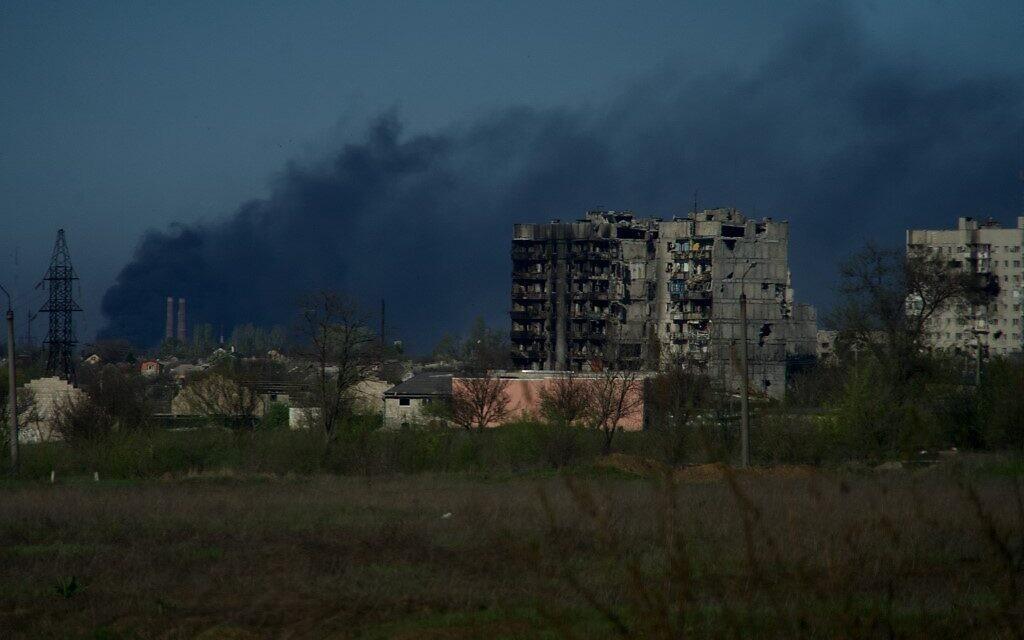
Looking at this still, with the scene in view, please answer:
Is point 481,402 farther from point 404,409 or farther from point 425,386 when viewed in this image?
point 425,386

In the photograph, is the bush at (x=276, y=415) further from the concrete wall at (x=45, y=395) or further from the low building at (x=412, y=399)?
the concrete wall at (x=45, y=395)

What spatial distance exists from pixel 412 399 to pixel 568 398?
13.6 meters

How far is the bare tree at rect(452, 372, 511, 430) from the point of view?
181 feet

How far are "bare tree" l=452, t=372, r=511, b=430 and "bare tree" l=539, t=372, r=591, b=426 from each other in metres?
2.69

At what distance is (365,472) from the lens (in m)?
34.5

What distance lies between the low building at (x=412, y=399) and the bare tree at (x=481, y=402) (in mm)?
1911

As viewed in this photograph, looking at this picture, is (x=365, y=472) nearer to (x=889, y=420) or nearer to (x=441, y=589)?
(x=889, y=420)

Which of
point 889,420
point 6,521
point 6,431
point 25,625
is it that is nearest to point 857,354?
point 889,420

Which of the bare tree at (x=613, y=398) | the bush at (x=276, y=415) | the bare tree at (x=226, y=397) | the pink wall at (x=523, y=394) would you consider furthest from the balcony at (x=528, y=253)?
the bare tree at (x=613, y=398)

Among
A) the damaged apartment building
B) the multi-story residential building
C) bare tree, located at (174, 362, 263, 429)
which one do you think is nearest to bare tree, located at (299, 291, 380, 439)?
bare tree, located at (174, 362, 263, 429)

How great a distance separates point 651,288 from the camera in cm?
9256

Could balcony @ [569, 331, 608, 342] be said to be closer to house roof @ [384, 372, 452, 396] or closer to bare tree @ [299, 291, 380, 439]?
house roof @ [384, 372, 452, 396]

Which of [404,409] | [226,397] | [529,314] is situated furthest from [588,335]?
[226,397]

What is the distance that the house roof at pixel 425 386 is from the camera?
2376 inches
